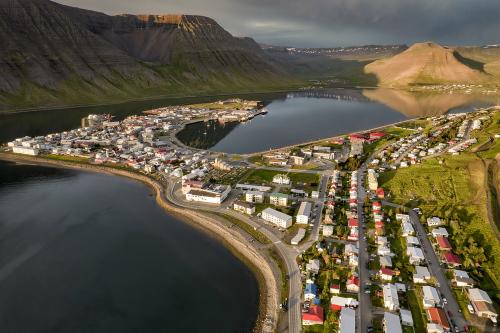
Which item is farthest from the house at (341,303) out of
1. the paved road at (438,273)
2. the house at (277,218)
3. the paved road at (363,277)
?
the house at (277,218)

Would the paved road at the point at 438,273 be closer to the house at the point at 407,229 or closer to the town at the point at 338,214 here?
the town at the point at 338,214

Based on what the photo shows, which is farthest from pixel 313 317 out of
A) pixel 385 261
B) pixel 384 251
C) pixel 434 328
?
pixel 384 251

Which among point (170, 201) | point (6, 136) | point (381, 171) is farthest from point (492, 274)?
point (6, 136)

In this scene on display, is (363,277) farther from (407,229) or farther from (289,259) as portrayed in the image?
(407,229)

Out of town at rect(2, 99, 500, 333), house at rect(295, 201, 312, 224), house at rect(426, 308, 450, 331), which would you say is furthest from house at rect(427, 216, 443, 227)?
house at rect(426, 308, 450, 331)

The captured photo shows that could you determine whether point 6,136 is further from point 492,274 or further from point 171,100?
point 492,274
